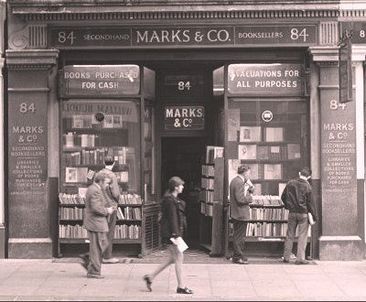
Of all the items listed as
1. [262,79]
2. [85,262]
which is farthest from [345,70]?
[85,262]

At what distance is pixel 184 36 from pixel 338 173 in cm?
392

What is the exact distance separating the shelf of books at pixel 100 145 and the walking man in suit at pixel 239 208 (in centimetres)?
193

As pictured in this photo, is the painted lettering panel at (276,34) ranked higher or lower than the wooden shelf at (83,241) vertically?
higher

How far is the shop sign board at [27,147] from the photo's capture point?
45.8ft

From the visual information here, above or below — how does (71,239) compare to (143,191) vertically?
below

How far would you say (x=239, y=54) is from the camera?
14273 millimetres

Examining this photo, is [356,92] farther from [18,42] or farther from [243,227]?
[18,42]

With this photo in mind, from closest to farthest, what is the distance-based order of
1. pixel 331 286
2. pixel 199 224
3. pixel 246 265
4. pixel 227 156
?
pixel 331 286 < pixel 246 265 < pixel 227 156 < pixel 199 224

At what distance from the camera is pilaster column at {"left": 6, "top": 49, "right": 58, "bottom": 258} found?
45.6ft

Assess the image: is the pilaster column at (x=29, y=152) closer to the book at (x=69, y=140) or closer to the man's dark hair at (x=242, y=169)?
the book at (x=69, y=140)

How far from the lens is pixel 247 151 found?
14.5 meters

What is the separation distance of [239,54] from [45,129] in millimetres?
4013

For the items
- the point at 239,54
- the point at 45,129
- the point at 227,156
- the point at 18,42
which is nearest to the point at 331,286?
the point at 227,156

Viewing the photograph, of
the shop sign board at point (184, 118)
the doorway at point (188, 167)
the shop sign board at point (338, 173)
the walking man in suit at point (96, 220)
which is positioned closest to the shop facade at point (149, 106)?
the shop sign board at point (338, 173)
